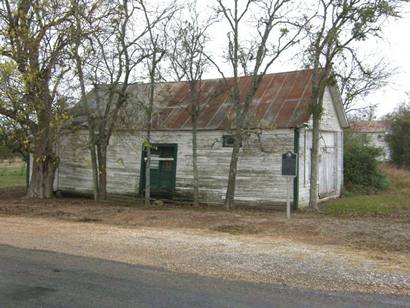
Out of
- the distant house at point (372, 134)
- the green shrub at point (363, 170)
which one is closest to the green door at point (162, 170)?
the green shrub at point (363, 170)

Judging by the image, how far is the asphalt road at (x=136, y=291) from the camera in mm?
6227

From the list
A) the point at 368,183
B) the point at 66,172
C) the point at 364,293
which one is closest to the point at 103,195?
the point at 66,172

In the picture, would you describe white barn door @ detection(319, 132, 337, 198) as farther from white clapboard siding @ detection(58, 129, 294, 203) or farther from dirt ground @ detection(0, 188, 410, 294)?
dirt ground @ detection(0, 188, 410, 294)

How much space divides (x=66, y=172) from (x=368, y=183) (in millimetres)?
14732

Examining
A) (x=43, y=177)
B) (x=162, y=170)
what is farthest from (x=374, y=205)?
(x=43, y=177)

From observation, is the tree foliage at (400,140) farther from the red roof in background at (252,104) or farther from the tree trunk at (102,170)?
the tree trunk at (102,170)

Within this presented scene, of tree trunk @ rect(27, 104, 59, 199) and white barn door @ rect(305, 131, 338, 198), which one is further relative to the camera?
white barn door @ rect(305, 131, 338, 198)

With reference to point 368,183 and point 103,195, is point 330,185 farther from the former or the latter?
point 103,195

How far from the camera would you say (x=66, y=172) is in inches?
939

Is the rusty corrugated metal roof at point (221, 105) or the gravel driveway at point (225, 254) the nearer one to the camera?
the gravel driveway at point (225, 254)

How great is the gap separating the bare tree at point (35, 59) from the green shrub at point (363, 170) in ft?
48.3

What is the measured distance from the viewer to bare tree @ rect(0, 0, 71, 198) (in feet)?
54.3

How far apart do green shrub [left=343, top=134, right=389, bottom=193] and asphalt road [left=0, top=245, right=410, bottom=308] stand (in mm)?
19128

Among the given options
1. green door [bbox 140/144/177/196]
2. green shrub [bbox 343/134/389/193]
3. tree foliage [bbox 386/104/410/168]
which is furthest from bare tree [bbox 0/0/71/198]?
tree foliage [bbox 386/104/410/168]
